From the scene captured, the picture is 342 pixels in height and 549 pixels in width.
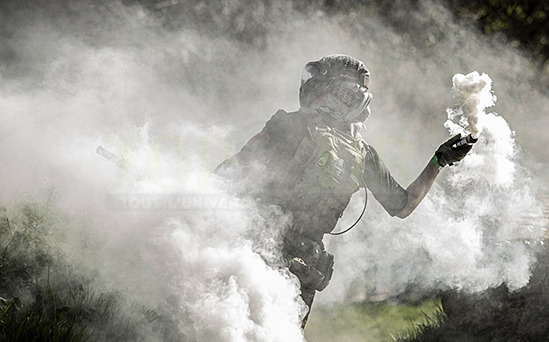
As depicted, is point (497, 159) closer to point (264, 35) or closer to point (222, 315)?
point (264, 35)

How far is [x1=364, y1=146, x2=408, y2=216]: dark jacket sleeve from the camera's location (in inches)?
111

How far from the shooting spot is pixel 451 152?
2.71m

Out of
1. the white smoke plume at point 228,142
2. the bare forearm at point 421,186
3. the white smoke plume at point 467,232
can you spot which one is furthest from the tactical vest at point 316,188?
the white smoke plume at point 467,232

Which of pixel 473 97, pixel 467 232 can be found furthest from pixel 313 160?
pixel 467 232

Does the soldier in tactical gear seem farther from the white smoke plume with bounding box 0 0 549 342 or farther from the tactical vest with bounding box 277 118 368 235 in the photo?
the white smoke plume with bounding box 0 0 549 342

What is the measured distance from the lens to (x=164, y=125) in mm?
3408

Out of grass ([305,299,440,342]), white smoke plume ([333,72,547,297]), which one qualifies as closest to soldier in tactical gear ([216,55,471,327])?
grass ([305,299,440,342])

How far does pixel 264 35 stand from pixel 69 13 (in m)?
1.42

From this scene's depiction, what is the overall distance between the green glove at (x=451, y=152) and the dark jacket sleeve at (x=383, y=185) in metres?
0.30

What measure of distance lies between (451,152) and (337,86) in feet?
2.53

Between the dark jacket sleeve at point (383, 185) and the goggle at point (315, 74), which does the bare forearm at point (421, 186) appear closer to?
the dark jacket sleeve at point (383, 185)

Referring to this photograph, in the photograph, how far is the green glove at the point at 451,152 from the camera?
105 inches

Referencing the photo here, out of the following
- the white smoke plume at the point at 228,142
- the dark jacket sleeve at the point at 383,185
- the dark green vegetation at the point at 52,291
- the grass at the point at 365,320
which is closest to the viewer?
the dark green vegetation at the point at 52,291

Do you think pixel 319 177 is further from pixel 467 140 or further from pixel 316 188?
pixel 467 140
